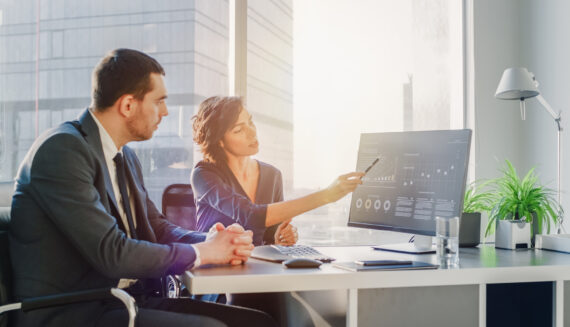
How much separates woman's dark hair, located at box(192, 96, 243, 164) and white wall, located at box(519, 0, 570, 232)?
7.56 feet

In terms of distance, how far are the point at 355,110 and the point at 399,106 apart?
1.22 feet

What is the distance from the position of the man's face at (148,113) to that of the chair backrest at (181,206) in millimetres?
831

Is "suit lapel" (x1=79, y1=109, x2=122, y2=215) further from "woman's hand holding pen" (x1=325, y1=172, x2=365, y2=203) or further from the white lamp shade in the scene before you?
the white lamp shade

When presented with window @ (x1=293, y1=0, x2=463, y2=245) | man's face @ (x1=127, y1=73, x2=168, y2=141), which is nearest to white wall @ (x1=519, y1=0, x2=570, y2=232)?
window @ (x1=293, y1=0, x2=463, y2=245)

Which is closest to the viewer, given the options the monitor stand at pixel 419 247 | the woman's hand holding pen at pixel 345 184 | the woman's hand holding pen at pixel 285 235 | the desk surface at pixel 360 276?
the desk surface at pixel 360 276

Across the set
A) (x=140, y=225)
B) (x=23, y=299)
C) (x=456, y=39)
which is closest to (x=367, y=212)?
(x=140, y=225)

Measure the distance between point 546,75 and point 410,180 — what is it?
2.47m

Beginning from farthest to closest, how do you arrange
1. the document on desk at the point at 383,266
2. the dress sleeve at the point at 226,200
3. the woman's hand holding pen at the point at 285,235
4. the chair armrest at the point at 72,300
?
the woman's hand holding pen at the point at 285,235 < the dress sleeve at the point at 226,200 < the document on desk at the point at 383,266 < the chair armrest at the point at 72,300

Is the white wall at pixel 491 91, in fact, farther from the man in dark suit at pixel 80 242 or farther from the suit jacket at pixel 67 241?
the suit jacket at pixel 67 241

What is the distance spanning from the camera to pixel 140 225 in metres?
1.92

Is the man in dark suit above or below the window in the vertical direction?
below

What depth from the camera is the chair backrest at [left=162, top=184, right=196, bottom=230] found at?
269 centimetres

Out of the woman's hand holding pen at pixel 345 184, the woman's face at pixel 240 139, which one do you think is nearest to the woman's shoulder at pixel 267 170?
the woman's face at pixel 240 139

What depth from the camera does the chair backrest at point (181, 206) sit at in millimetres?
2691
